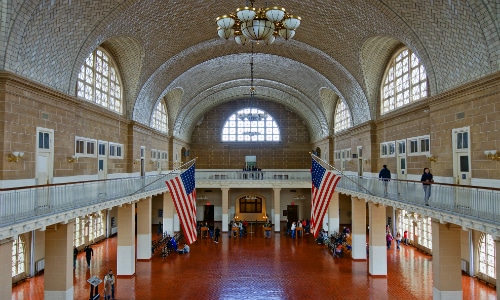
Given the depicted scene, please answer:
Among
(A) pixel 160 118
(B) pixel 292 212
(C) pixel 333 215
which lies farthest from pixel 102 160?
(B) pixel 292 212

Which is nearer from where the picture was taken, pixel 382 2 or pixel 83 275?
pixel 382 2

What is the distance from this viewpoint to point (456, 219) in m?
11.2

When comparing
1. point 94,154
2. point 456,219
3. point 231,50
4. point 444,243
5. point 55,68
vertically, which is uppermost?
point 231,50

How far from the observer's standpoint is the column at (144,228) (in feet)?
74.3

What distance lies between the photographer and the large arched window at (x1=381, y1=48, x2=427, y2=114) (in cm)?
1883

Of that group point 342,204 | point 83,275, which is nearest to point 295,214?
point 342,204

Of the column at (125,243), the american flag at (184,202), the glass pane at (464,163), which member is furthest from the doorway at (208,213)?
the glass pane at (464,163)

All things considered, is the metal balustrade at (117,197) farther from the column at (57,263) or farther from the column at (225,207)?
the column at (225,207)

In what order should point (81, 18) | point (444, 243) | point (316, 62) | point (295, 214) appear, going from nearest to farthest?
1. point (444, 243)
2. point (81, 18)
3. point (316, 62)
4. point (295, 214)

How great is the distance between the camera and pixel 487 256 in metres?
17.5

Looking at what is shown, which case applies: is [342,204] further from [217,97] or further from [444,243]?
[444,243]

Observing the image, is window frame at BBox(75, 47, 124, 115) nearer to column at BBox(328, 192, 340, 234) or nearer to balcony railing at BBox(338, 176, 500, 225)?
balcony railing at BBox(338, 176, 500, 225)

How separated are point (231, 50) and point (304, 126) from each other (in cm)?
1860

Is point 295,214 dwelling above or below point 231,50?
below
